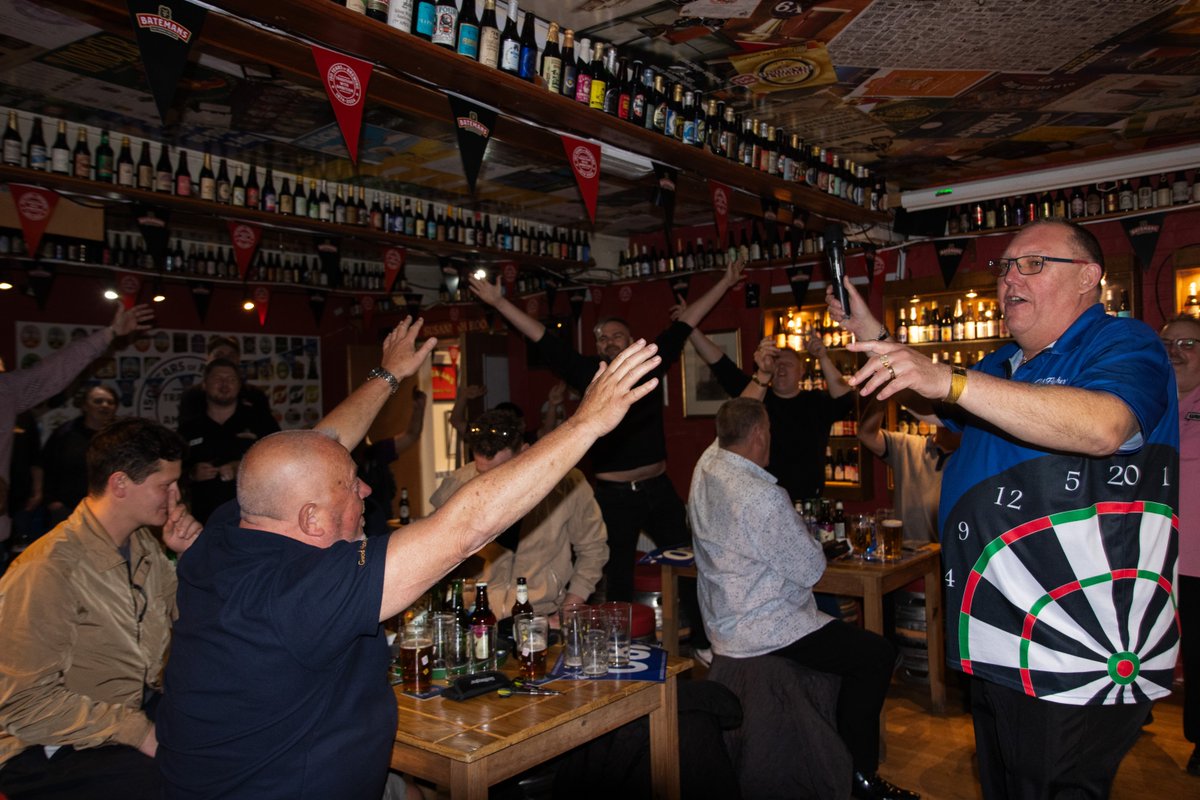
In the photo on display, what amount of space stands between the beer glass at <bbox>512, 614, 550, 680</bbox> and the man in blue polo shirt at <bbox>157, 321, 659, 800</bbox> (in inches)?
27.4

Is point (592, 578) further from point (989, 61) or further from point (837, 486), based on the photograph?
point (837, 486)

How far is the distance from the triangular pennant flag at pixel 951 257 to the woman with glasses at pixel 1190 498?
323 cm

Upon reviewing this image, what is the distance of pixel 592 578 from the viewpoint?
3781 mm

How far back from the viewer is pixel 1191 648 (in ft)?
12.6

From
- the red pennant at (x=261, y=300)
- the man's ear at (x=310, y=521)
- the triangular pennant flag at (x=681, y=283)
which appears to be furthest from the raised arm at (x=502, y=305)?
the red pennant at (x=261, y=300)

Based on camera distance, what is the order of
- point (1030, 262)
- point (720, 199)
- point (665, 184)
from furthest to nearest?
point (720, 199) < point (665, 184) < point (1030, 262)

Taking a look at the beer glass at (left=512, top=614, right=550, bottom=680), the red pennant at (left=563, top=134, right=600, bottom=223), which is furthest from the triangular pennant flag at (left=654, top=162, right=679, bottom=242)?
the beer glass at (left=512, top=614, right=550, bottom=680)

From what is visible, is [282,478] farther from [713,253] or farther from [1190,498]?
Result: [713,253]

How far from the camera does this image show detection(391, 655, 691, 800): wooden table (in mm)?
2025

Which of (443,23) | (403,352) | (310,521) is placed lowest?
(310,521)

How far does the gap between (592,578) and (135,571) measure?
1.85 metres

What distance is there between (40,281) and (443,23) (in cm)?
566

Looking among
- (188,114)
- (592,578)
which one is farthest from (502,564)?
(188,114)

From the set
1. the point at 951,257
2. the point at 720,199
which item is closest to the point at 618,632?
the point at 720,199
